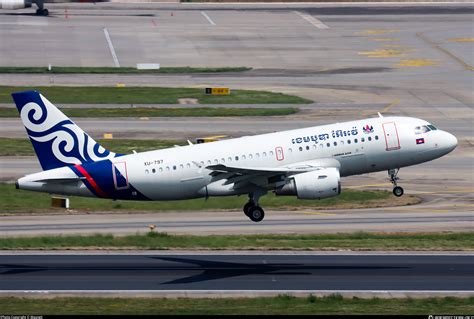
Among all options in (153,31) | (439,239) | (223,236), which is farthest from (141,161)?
(153,31)

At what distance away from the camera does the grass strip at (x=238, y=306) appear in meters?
49.2

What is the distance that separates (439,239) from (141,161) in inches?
705

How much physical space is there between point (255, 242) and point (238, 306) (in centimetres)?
1403

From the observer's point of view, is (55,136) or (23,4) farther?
(23,4)

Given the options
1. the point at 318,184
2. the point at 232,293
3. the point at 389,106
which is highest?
the point at 389,106

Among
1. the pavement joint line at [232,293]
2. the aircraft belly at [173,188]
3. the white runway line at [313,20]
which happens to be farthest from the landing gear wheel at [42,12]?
the pavement joint line at [232,293]

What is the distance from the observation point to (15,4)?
165m

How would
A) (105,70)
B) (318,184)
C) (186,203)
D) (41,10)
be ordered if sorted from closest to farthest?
(318,184), (186,203), (105,70), (41,10)

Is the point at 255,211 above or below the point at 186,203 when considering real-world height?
below

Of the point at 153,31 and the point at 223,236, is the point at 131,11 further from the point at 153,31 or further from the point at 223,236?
the point at 223,236

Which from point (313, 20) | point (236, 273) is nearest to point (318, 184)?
point (236, 273)

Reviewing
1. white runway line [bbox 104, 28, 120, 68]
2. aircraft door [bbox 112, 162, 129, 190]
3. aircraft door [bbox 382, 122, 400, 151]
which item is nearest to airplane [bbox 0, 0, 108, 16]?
white runway line [bbox 104, 28, 120, 68]

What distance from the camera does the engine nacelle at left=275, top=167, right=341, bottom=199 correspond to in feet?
206

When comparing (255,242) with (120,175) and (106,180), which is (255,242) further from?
(106,180)
